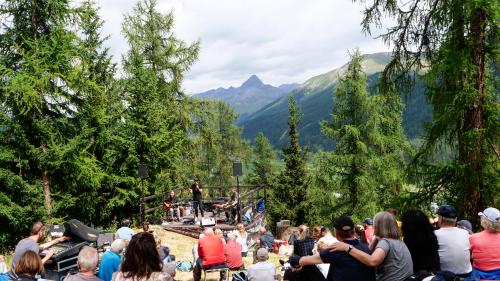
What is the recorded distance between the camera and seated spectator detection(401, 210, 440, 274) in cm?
418

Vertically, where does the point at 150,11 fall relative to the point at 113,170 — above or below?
above

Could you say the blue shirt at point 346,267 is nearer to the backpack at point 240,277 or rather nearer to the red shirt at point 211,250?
the backpack at point 240,277

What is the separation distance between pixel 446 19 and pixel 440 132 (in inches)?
68.9

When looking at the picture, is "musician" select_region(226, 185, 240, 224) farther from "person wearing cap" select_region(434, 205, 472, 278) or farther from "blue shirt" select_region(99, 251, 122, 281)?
"person wearing cap" select_region(434, 205, 472, 278)

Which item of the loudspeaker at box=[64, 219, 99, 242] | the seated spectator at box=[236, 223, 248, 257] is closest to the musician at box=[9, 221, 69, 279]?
the loudspeaker at box=[64, 219, 99, 242]

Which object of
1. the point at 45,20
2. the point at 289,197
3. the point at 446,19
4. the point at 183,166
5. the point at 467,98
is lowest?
the point at 289,197

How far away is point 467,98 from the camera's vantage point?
5820mm

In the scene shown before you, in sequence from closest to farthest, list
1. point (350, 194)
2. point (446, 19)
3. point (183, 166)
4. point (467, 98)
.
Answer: point (467, 98), point (446, 19), point (350, 194), point (183, 166)

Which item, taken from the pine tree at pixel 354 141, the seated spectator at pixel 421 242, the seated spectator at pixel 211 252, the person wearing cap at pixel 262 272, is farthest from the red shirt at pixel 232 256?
the pine tree at pixel 354 141

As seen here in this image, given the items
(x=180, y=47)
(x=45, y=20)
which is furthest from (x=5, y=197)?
(x=180, y=47)

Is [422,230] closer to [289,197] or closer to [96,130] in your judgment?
[96,130]

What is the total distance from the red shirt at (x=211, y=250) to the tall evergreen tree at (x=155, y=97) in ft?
38.0

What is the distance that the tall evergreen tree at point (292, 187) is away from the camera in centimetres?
2469

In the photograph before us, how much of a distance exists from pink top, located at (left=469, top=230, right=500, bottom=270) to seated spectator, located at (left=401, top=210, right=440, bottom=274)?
2.32 feet
